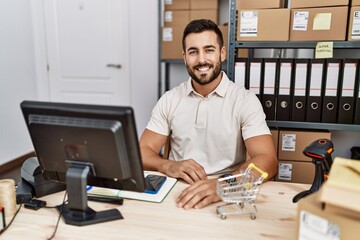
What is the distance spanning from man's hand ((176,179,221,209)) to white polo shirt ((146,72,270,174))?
54 centimetres

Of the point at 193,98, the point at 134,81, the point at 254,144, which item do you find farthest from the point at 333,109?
the point at 134,81

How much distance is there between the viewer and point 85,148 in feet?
2.99

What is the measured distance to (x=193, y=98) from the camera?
1.71 meters

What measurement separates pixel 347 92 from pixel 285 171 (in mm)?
593

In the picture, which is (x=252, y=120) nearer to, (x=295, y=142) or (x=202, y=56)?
(x=202, y=56)

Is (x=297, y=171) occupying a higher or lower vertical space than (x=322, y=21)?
lower

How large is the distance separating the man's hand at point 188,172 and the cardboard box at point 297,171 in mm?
949

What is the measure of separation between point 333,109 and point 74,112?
162 cm

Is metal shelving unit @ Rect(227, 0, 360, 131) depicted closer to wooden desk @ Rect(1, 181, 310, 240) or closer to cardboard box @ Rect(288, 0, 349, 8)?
cardboard box @ Rect(288, 0, 349, 8)

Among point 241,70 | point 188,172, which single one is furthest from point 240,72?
point 188,172

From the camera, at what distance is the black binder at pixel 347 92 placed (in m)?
1.86

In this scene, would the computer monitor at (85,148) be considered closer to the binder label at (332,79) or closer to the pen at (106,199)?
Answer: the pen at (106,199)

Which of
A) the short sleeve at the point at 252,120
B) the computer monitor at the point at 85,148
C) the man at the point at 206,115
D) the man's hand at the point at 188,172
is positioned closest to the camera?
the computer monitor at the point at 85,148

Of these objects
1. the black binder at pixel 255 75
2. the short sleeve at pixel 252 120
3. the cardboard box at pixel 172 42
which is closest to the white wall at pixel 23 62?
the cardboard box at pixel 172 42
